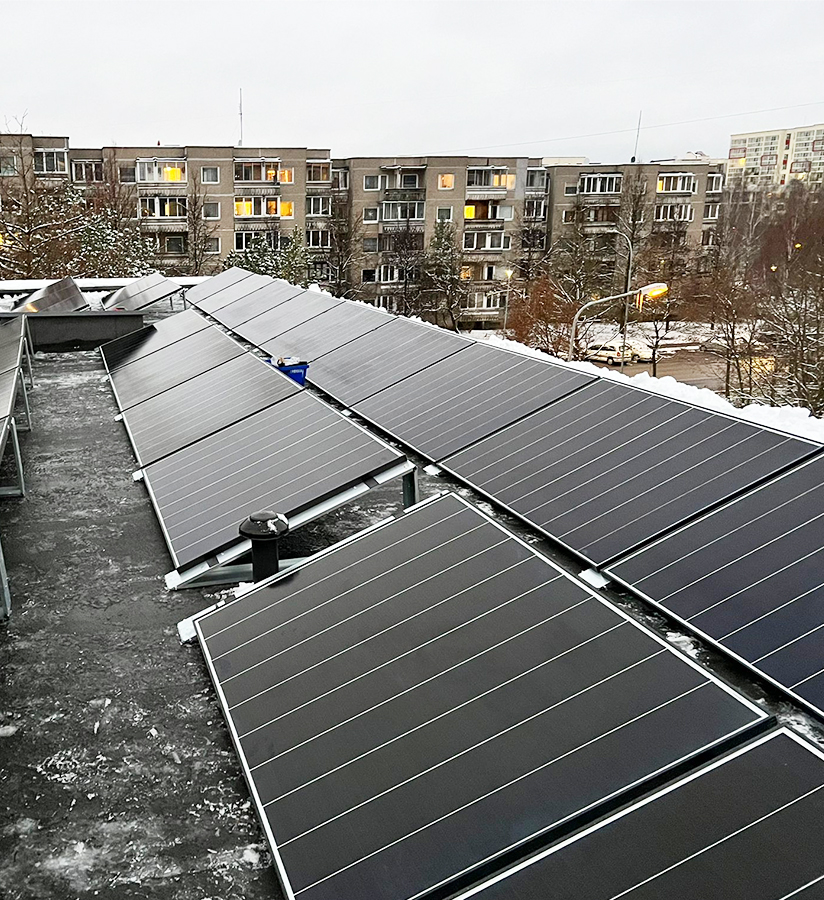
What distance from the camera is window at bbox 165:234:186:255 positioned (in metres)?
82.4

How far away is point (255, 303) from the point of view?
21438mm

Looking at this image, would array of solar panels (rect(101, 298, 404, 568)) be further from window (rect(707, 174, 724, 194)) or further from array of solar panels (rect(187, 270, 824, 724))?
window (rect(707, 174, 724, 194))

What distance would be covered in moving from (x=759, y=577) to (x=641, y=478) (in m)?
1.93

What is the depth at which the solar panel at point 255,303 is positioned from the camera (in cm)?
2045

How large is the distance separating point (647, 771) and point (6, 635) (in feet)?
18.3

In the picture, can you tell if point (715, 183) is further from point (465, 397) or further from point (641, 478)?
point (641, 478)

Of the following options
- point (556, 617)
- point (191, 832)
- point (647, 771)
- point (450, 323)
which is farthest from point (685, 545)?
point (450, 323)

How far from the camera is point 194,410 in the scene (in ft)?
38.4

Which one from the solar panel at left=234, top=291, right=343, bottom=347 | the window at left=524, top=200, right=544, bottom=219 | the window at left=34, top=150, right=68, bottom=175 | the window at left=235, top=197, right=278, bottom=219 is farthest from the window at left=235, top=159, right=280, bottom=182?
the solar panel at left=234, top=291, right=343, bottom=347

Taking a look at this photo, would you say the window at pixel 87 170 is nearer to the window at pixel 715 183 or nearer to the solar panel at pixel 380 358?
the window at pixel 715 183

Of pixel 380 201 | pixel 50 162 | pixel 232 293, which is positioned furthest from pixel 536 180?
pixel 232 293

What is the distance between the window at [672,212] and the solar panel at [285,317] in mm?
84057

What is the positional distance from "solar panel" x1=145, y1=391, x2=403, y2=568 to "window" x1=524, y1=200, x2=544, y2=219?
87.2m

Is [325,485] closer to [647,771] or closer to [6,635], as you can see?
[6,635]
